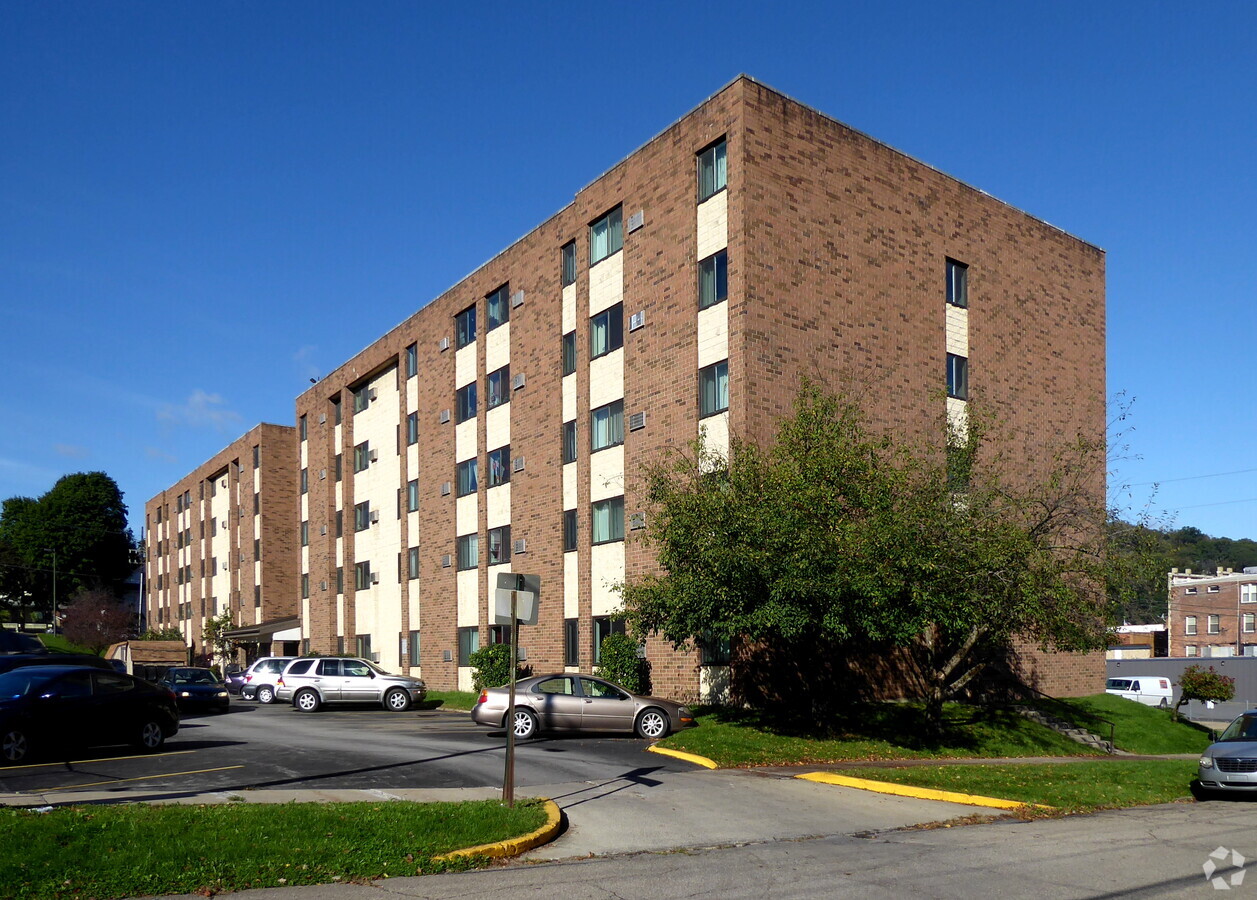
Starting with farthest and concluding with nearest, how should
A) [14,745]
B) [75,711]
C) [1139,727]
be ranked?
[1139,727] < [75,711] < [14,745]

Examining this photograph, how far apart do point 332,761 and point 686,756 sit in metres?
6.22

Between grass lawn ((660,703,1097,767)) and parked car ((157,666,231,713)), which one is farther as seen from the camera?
parked car ((157,666,231,713))

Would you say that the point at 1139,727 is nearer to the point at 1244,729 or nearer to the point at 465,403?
the point at 1244,729

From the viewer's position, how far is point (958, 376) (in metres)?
32.8

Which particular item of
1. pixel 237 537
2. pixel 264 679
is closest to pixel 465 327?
pixel 264 679

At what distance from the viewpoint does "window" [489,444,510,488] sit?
38.1 m

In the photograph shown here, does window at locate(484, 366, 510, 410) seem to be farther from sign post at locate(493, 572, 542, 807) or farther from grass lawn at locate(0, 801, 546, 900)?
grass lawn at locate(0, 801, 546, 900)

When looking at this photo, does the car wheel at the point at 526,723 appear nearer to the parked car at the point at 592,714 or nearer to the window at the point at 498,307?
the parked car at the point at 592,714

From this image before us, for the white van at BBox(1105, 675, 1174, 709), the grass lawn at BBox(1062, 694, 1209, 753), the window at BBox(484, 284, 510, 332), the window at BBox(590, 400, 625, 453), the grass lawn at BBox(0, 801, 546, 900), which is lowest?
the white van at BBox(1105, 675, 1174, 709)

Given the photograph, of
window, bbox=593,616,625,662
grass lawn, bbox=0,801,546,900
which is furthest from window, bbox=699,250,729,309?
grass lawn, bbox=0,801,546,900

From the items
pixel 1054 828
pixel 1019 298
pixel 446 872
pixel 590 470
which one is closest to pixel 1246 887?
pixel 1054 828

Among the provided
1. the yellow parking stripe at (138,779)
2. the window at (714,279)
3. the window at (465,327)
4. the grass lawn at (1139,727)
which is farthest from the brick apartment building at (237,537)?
the yellow parking stripe at (138,779)

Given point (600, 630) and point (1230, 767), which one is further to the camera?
point (600, 630)

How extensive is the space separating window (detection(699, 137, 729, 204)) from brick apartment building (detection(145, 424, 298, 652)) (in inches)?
1425
